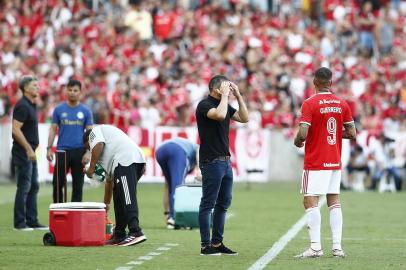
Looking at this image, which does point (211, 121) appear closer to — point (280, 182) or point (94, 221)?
point (94, 221)

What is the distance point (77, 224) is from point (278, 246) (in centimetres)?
242

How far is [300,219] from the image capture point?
19875 millimetres

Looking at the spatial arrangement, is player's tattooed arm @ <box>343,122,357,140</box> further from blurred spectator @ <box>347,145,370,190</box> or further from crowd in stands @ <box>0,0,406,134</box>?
crowd in stands @ <box>0,0,406,134</box>

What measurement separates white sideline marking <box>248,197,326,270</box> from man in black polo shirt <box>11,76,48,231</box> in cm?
346

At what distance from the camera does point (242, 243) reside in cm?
1530

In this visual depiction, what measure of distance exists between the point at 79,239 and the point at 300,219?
6001mm

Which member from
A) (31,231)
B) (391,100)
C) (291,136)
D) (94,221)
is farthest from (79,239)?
(391,100)

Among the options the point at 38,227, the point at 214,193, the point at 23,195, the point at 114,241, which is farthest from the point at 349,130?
the point at 38,227

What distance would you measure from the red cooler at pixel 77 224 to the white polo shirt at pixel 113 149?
21.6 inches

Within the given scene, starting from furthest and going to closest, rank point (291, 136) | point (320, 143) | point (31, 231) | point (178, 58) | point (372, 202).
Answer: point (178, 58), point (291, 136), point (372, 202), point (31, 231), point (320, 143)

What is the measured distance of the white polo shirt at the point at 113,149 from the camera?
14852 mm

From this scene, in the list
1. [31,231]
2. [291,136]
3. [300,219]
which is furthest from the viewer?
[291,136]

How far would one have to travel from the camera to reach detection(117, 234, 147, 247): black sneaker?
1470cm

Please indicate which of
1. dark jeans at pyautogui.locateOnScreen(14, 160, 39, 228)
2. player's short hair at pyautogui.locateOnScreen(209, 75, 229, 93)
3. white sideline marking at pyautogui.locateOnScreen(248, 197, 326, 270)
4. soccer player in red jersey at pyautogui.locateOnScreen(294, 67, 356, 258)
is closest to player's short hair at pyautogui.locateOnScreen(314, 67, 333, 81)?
soccer player in red jersey at pyautogui.locateOnScreen(294, 67, 356, 258)
